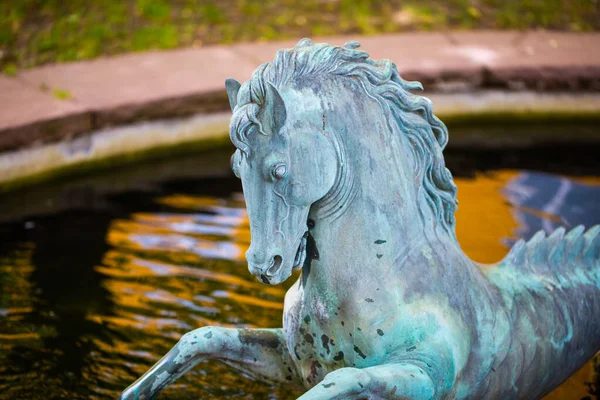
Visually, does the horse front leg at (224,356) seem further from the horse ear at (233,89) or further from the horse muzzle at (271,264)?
the horse ear at (233,89)

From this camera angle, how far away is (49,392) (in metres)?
3.07

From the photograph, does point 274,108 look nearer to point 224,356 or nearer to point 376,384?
point 376,384

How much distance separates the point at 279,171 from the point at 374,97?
0.28 meters

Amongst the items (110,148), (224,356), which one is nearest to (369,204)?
(224,356)

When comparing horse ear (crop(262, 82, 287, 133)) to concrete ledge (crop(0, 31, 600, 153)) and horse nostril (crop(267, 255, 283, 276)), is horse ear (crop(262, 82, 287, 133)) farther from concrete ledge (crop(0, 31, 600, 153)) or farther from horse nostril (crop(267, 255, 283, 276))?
concrete ledge (crop(0, 31, 600, 153))

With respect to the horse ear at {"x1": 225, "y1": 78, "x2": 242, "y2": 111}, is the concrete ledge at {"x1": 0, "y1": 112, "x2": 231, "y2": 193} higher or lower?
lower

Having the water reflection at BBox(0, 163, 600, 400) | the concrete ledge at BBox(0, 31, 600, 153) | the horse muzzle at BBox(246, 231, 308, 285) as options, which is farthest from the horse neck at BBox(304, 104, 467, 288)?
the concrete ledge at BBox(0, 31, 600, 153)

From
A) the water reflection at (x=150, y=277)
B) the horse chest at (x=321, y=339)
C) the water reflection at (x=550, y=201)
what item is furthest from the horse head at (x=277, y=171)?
the water reflection at (x=550, y=201)

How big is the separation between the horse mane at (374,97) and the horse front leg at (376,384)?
1.25 feet

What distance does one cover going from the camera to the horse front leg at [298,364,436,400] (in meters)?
2.14

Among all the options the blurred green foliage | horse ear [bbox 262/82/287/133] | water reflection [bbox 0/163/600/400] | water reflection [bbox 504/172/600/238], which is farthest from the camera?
the blurred green foliage

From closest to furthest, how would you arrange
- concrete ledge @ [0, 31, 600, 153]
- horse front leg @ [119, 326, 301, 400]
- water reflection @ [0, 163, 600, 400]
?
horse front leg @ [119, 326, 301, 400], water reflection @ [0, 163, 600, 400], concrete ledge @ [0, 31, 600, 153]

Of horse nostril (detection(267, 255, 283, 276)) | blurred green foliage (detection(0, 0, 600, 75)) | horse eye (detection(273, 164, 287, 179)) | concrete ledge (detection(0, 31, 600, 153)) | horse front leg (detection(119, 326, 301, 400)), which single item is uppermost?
blurred green foliage (detection(0, 0, 600, 75))

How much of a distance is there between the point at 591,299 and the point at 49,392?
1614 mm
